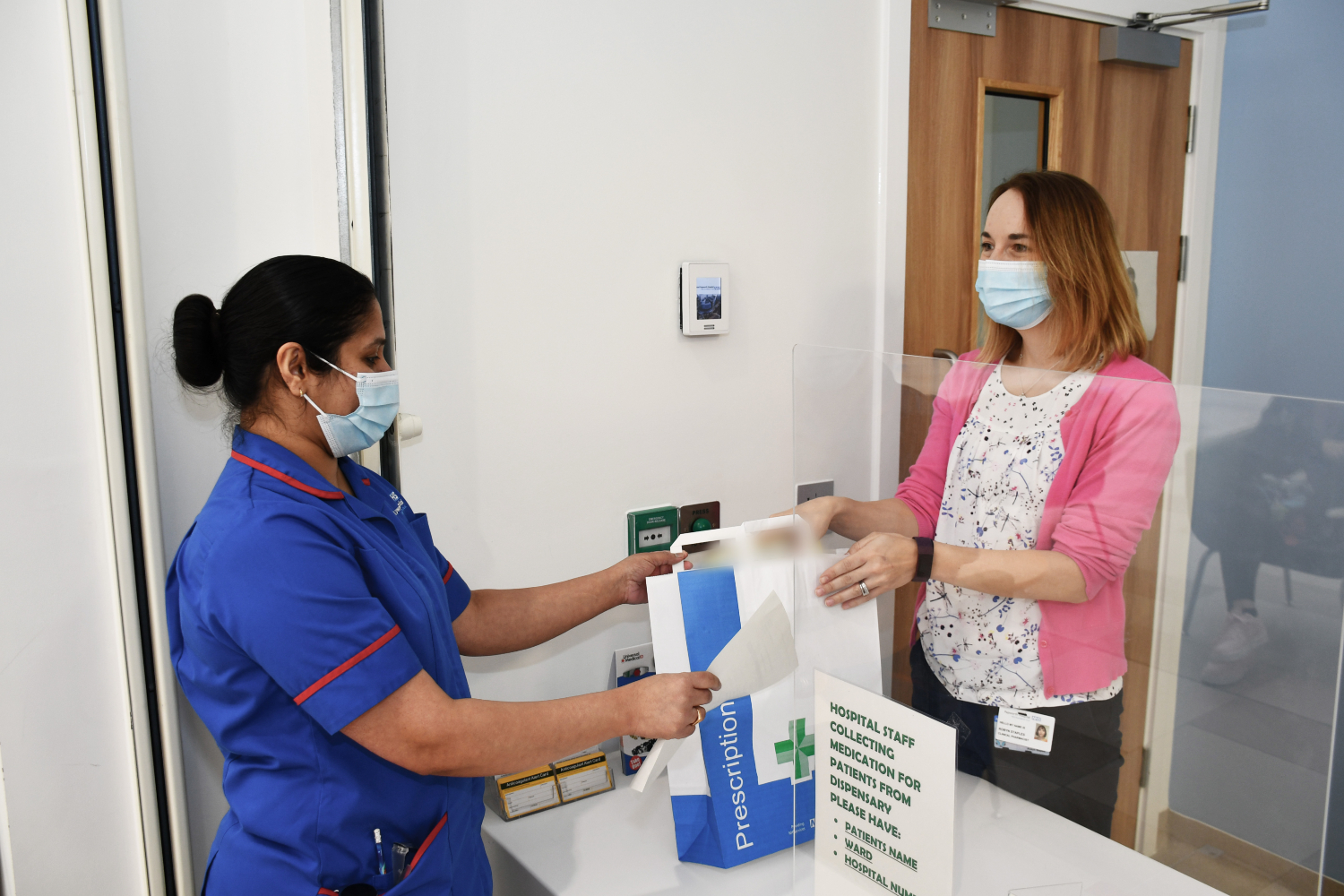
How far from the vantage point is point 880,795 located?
0.91 meters

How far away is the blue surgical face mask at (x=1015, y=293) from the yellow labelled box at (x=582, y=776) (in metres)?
1.00

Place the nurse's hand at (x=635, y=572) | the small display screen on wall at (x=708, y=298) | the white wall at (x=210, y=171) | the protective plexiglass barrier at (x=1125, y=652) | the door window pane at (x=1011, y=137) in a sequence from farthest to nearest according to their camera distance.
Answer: the door window pane at (x=1011, y=137) → the small display screen on wall at (x=708, y=298) → the nurse's hand at (x=635, y=572) → the white wall at (x=210, y=171) → the protective plexiglass barrier at (x=1125, y=652)

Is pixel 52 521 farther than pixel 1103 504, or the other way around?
pixel 52 521

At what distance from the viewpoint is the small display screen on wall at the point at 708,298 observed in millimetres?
1641

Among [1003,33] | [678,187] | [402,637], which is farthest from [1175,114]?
[402,637]

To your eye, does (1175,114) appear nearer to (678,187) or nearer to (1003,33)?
(1003,33)

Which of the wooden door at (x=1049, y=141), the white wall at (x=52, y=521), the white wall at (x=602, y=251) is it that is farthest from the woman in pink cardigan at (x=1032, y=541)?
the wooden door at (x=1049, y=141)

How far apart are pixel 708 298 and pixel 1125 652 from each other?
104cm

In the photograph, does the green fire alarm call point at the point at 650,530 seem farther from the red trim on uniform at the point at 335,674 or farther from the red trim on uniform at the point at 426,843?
the red trim on uniform at the point at 335,674

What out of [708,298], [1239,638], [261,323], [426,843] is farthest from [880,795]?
[708,298]

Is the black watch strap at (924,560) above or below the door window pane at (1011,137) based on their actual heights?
below

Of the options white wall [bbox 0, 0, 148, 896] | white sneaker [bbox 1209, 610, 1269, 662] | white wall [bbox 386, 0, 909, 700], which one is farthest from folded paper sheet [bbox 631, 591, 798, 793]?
white wall [bbox 0, 0, 148, 896]

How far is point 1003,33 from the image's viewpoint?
2.00 metres

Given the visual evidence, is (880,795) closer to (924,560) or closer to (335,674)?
(924,560)
